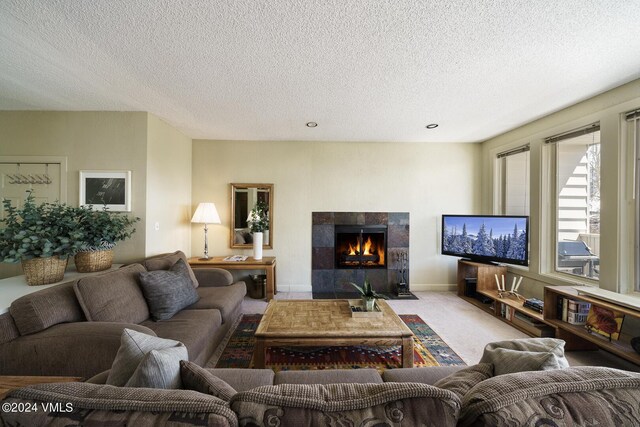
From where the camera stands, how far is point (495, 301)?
10.1ft

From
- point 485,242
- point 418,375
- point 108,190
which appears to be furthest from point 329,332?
point 108,190

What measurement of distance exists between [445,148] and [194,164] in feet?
13.6

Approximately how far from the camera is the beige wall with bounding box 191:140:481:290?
393 cm

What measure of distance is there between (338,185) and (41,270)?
3.42 meters

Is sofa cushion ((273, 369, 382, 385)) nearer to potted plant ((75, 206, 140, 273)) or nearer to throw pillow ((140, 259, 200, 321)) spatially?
throw pillow ((140, 259, 200, 321))

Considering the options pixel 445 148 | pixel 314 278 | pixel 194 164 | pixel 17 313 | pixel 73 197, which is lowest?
pixel 314 278

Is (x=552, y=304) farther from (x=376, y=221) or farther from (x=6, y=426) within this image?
(x=6, y=426)

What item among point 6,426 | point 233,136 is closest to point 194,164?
point 233,136

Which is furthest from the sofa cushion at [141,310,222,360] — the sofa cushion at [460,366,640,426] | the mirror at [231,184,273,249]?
the mirror at [231,184,273,249]

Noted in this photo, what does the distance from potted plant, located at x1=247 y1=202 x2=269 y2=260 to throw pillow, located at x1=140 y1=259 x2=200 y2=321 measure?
4.56ft

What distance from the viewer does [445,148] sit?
4051mm

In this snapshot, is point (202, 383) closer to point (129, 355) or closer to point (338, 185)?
point (129, 355)

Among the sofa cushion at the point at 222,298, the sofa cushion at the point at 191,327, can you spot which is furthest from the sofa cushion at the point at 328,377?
the sofa cushion at the point at 222,298

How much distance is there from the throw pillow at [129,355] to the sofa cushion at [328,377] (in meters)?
0.51
